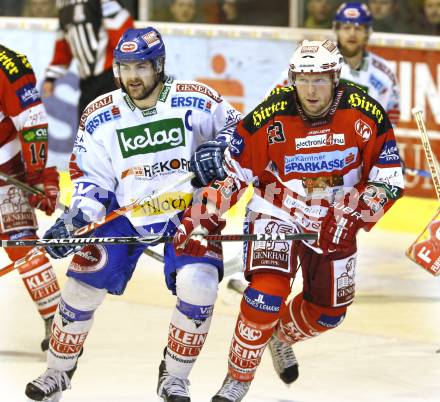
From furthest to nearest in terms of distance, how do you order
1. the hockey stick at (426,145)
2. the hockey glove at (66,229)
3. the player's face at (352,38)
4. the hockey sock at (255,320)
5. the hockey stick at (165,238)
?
the player's face at (352,38), the hockey stick at (426,145), the hockey glove at (66,229), the hockey stick at (165,238), the hockey sock at (255,320)

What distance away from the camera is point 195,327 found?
5.61m

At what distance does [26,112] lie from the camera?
6.58 metres

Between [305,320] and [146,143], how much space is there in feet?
3.18

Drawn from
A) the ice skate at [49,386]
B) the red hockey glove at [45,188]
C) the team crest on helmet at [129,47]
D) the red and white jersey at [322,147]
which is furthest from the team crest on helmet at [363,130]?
the red hockey glove at [45,188]

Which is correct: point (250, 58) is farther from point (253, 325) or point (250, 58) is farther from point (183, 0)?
point (253, 325)

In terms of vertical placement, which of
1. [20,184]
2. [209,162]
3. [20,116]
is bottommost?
[20,184]

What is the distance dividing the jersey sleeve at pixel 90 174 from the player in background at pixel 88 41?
390cm

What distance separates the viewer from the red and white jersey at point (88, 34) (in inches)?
381

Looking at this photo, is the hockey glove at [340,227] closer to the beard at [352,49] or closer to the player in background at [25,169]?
the player in background at [25,169]

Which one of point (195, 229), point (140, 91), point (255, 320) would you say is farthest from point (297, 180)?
point (140, 91)

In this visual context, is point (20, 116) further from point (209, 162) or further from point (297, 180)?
point (297, 180)

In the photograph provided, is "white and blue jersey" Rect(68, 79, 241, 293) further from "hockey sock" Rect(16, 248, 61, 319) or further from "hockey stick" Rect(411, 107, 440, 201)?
"hockey stick" Rect(411, 107, 440, 201)

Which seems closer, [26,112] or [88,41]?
[26,112]

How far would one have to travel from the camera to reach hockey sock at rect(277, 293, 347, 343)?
595cm
